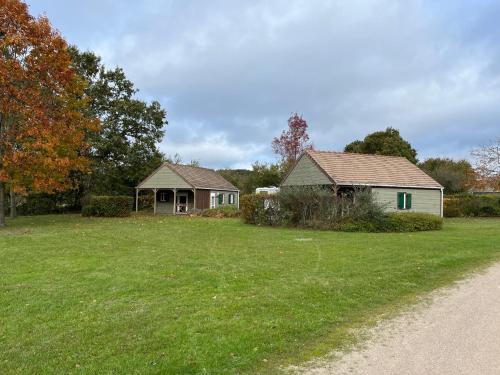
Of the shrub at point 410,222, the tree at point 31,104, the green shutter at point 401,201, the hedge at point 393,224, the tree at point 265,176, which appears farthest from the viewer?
the tree at point 265,176

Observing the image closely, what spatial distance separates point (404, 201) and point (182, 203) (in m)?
18.9

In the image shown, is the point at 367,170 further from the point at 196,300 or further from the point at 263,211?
the point at 196,300

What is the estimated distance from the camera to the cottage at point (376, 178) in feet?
94.8

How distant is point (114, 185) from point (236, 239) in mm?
26386

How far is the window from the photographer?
30.5 metres

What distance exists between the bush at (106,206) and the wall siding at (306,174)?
11.9 metres

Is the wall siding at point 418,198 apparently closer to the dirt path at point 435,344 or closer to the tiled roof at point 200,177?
the tiled roof at point 200,177

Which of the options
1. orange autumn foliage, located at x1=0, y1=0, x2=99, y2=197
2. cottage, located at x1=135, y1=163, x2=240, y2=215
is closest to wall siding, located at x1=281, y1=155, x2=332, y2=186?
cottage, located at x1=135, y1=163, x2=240, y2=215

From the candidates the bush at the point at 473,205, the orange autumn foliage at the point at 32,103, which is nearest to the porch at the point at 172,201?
the orange autumn foliage at the point at 32,103

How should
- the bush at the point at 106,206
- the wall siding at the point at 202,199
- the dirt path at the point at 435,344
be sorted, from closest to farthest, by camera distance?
the dirt path at the point at 435,344 < the bush at the point at 106,206 < the wall siding at the point at 202,199

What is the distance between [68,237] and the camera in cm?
1627

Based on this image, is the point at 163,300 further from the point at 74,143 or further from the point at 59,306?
the point at 74,143

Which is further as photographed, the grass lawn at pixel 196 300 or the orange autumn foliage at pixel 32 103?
the orange autumn foliage at pixel 32 103

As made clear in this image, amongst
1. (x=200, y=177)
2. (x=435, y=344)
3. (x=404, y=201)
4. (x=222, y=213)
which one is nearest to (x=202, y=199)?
(x=200, y=177)
